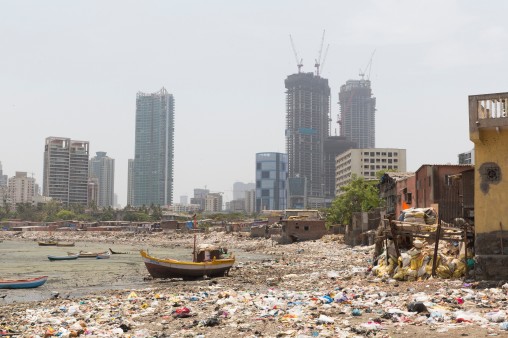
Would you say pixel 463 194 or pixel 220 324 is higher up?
pixel 463 194

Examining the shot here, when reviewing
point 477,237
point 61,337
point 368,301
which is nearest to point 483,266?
point 477,237

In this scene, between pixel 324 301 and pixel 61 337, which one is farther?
pixel 324 301

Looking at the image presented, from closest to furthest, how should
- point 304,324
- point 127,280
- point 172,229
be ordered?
point 304,324 → point 127,280 → point 172,229

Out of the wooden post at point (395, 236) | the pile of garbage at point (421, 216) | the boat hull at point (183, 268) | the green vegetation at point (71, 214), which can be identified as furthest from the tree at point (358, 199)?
the green vegetation at point (71, 214)

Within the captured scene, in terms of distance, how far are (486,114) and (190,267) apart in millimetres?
17477

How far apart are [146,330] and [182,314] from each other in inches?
70.6

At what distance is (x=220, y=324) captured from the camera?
12836 mm

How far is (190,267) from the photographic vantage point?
28719 millimetres

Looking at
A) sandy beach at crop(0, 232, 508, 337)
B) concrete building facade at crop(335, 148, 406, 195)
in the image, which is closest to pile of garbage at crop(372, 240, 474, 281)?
sandy beach at crop(0, 232, 508, 337)

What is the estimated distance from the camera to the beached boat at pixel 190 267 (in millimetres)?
28625

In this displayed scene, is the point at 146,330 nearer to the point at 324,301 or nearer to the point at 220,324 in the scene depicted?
the point at 220,324

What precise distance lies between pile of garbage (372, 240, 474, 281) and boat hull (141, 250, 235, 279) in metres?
11.0

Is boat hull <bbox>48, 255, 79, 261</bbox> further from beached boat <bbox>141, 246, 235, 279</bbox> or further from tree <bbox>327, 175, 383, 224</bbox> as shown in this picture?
tree <bbox>327, 175, 383, 224</bbox>

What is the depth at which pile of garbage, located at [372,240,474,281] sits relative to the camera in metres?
18.4
